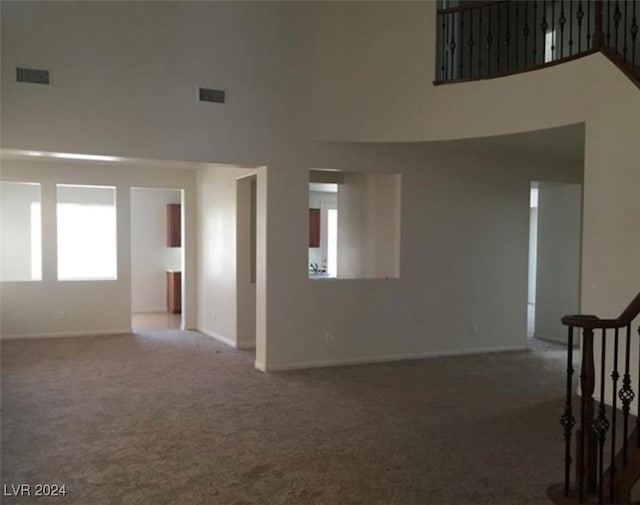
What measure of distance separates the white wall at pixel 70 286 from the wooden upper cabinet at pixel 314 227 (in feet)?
8.34

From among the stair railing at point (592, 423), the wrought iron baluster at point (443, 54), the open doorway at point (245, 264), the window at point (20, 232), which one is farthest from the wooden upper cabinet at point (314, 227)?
the stair railing at point (592, 423)

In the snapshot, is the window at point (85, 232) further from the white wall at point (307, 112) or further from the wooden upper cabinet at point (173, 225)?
the white wall at point (307, 112)

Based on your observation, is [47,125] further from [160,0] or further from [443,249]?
[443,249]

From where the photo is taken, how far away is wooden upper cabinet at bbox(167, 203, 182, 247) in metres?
10.4

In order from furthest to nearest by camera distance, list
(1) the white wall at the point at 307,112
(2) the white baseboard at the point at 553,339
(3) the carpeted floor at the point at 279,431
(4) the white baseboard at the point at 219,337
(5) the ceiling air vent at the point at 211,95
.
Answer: (2) the white baseboard at the point at 553,339
(4) the white baseboard at the point at 219,337
(5) the ceiling air vent at the point at 211,95
(1) the white wall at the point at 307,112
(3) the carpeted floor at the point at 279,431

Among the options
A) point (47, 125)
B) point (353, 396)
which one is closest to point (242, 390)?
point (353, 396)

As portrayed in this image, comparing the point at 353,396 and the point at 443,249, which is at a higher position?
the point at 443,249

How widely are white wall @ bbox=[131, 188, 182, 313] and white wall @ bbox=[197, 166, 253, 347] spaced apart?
2.44 meters

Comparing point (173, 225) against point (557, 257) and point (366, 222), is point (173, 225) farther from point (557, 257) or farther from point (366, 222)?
point (557, 257)

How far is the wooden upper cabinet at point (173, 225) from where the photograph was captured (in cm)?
1036

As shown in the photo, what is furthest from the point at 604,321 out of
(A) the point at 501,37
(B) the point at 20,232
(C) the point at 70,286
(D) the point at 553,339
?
(B) the point at 20,232

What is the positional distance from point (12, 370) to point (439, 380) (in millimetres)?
4370

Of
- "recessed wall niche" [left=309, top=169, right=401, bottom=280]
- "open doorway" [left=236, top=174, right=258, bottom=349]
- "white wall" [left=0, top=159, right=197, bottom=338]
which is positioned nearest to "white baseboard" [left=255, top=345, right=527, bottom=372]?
"recessed wall niche" [left=309, top=169, right=401, bottom=280]

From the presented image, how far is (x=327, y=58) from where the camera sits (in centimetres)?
590
